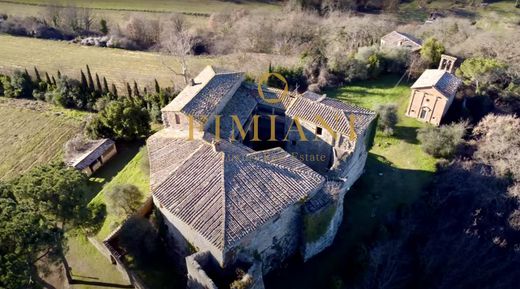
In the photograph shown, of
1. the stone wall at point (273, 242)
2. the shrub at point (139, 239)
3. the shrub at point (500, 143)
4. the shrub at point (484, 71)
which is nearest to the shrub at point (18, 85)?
the shrub at point (139, 239)

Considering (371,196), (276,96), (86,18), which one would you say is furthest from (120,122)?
(86,18)

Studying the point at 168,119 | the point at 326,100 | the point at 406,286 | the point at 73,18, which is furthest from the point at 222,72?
the point at 73,18

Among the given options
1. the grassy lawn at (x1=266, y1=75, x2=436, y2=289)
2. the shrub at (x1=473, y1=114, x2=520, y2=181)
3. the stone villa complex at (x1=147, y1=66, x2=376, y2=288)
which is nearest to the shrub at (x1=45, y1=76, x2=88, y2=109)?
the stone villa complex at (x1=147, y1=66, x2=376, y2=288)

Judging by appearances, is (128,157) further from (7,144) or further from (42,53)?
(42,53)

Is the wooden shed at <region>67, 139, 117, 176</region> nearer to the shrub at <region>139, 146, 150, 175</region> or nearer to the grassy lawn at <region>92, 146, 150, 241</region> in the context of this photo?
the grassy lawn at <region>92, 146, 150, 241</region>

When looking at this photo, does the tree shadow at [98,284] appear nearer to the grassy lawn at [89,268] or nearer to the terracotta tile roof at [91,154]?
the grassy lawn at [89,268]

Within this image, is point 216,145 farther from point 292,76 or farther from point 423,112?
point 423,112
